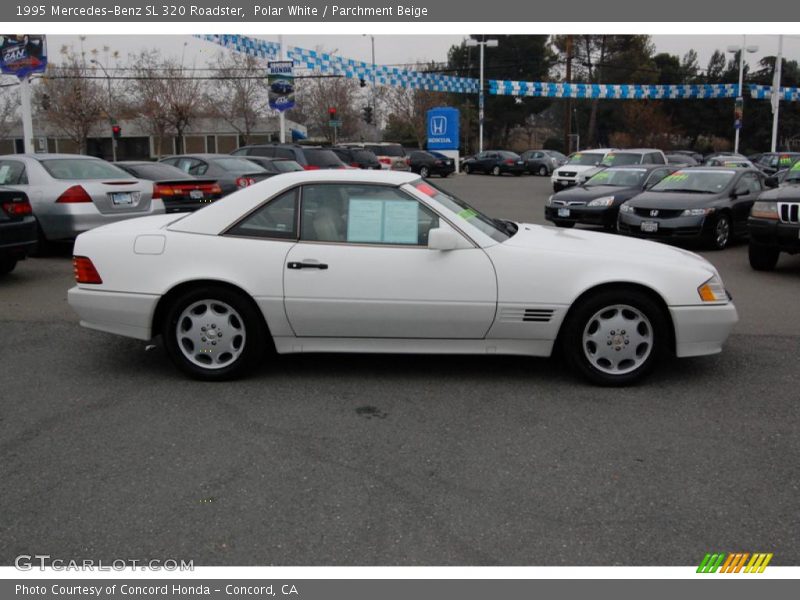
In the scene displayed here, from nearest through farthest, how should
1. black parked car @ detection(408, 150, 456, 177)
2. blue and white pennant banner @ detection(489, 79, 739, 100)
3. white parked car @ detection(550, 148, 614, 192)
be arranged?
1. white parked car @ detection(550, 148, 614, 192)
2. black parked car @ detection(408, 150, 456, 177)
3. blue and white pennant banner @ detection(489, 79, 739, 100)

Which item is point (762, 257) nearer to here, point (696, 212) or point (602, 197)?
point (696, 212)

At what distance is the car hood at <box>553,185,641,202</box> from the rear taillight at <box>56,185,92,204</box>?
28.5 feet

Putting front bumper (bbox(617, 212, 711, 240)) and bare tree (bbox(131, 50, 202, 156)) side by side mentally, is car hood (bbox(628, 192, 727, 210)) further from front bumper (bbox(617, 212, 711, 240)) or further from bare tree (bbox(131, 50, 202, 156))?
bare tree (bbox(131, 50, 202, 156))

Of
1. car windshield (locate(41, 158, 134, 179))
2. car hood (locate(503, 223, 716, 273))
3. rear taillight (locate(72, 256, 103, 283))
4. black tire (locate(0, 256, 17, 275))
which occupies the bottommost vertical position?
black tire (locate(0, 256, 17, 275))

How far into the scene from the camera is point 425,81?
40.9 metres

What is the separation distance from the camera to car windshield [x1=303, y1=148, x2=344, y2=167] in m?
20.2

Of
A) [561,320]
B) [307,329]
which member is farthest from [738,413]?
[307,329]

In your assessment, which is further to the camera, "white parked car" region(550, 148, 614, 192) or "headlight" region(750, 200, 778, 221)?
"white parked car" region(550, 148, 614, 192)

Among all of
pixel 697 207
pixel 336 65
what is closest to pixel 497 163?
pixel 336 65

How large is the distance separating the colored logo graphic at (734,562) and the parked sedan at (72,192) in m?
9.63

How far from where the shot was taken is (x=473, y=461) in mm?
4055

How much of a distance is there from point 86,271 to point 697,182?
35.9ft

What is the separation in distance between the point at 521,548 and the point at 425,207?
2687mm

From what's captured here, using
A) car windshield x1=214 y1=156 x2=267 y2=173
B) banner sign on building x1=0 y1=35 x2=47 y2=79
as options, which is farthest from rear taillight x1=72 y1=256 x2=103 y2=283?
banner sign on building x1=0 y1=35 x2=47 y2=79
